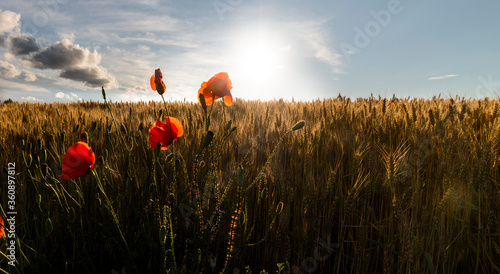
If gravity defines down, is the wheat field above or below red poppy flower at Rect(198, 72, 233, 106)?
below

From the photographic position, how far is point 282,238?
3.34 ft

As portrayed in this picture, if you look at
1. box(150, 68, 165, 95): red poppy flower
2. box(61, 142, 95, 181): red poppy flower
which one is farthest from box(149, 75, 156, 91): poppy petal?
box(61, 142, 95, 181): red poppy flower

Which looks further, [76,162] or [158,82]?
[158,82]

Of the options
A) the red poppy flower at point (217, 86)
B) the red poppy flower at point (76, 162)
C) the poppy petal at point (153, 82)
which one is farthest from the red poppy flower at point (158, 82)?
the red poppy flower at point (76, 162)

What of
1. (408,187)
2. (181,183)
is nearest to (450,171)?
(408,187)

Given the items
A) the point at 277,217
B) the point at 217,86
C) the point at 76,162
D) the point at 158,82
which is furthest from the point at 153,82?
the point at 277,217

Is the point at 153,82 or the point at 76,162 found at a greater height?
the point at 153,82

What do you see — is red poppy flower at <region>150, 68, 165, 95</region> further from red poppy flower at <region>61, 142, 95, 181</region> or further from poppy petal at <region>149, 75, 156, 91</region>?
red poppy flower at <region>61, 142, 95, 181</region>

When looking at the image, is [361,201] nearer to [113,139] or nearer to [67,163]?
[67,163]

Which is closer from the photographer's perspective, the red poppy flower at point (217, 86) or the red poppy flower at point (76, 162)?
the red poppy flower at point (76, 162)

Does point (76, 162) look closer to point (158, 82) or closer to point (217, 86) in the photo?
point (158, 82)

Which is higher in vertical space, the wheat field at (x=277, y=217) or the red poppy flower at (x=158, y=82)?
the red poppy flower at (x=158, y=82)

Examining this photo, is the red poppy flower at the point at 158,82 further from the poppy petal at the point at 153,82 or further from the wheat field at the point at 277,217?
the wheat field at the point at 277,217

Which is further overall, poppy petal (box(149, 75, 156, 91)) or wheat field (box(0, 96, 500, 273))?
poppy petal (box(149, 75, 156, 91))
